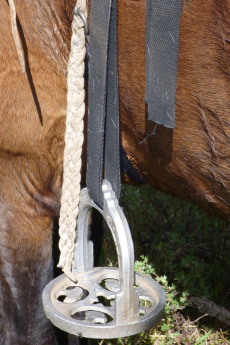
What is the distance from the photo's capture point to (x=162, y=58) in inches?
46.0

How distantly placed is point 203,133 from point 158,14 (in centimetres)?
24

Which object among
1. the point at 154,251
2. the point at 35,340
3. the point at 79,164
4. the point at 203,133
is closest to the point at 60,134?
the point at 79,164

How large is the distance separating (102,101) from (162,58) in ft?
0.50

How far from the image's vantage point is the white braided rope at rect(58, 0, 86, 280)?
1277 millimetres

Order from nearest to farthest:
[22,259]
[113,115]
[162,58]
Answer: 1. [162,58]
2. [113,115]
3. [22,259]

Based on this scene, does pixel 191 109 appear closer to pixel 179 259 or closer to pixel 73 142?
pixel 73 142

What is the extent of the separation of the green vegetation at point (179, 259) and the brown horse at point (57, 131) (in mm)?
543

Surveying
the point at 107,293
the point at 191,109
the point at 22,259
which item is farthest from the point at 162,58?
the point at 22,259

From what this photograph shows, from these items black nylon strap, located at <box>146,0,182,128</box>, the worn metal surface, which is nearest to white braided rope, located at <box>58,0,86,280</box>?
the worn metal surface

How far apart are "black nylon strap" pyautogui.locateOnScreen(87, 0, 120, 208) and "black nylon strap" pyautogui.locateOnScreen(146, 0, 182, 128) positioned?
7 cm

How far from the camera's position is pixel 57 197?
159cm

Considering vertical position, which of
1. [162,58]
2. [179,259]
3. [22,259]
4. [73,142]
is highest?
[162,58]

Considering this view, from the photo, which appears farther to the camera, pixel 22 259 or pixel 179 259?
pixel 179 259

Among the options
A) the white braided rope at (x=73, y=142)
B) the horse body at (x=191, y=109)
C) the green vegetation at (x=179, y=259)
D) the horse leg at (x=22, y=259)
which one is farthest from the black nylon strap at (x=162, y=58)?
the green vegetation at (x=179, y=259)
